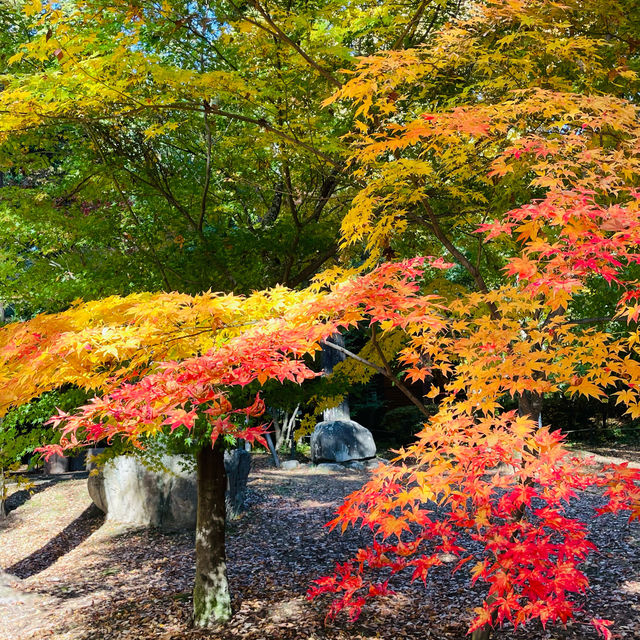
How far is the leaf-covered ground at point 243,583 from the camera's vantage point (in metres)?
5.06

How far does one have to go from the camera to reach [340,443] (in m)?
13.9

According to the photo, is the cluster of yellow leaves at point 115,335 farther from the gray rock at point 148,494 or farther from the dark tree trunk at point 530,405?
the gray rock at point 148,494

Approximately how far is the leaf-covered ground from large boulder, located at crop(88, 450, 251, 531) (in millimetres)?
269

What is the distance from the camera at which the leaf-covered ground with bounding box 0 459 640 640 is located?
199 inches

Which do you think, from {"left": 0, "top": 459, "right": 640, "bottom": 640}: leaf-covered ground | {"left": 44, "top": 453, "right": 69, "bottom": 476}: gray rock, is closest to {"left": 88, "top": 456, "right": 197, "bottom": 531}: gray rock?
{"left": 0, "top": 459, "right": 640, "bottom": 640}: leaf-covered ground

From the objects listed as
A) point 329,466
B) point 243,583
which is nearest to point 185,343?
point 243,583

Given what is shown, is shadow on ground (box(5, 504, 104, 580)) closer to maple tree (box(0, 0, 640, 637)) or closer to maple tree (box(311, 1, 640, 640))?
maple tree (box(0, 0, 640, 637))

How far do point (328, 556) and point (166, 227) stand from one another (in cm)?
457

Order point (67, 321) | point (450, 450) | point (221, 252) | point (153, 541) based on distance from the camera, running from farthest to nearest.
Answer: point (153, 541), point (221, 252), point (67, 321), point (450, 450)

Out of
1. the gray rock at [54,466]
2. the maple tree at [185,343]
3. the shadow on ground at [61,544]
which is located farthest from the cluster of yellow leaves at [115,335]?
the gray rock at [54,466]

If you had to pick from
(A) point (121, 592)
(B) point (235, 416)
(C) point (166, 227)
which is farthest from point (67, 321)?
(A) point (121, 592)

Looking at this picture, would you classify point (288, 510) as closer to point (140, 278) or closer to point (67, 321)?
point (140, 278)

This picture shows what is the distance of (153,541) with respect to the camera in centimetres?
812

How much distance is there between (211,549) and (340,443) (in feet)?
28.4
